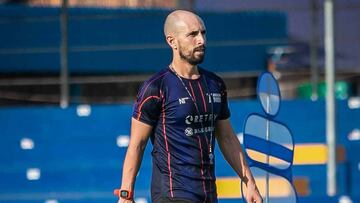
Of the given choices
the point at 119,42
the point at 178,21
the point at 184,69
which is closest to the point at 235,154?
the point at 184,69

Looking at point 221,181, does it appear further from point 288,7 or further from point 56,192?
point 288,7

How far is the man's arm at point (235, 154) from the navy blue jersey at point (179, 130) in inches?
8.6

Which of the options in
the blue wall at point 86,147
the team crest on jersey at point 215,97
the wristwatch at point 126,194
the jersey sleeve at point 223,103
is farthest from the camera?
the blue wall at point 86,147

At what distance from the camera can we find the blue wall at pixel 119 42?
38.2 feet

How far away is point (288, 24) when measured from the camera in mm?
11734

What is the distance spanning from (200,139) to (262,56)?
965 cm

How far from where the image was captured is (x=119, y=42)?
13.0 metres

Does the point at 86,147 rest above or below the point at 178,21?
above

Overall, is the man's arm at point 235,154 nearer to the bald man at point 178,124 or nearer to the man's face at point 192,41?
the bald man at point 178,124

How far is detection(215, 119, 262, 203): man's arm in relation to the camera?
14.0 ft

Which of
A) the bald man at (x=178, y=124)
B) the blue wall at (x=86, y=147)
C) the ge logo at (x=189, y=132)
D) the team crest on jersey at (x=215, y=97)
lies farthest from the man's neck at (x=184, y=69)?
the blue wall at (x=86, y=147)

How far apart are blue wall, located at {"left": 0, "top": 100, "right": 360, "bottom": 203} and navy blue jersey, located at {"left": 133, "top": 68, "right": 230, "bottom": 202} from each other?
4.95 m

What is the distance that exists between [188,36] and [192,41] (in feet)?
0.10

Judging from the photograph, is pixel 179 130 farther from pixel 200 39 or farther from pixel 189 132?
pixel 200 39
